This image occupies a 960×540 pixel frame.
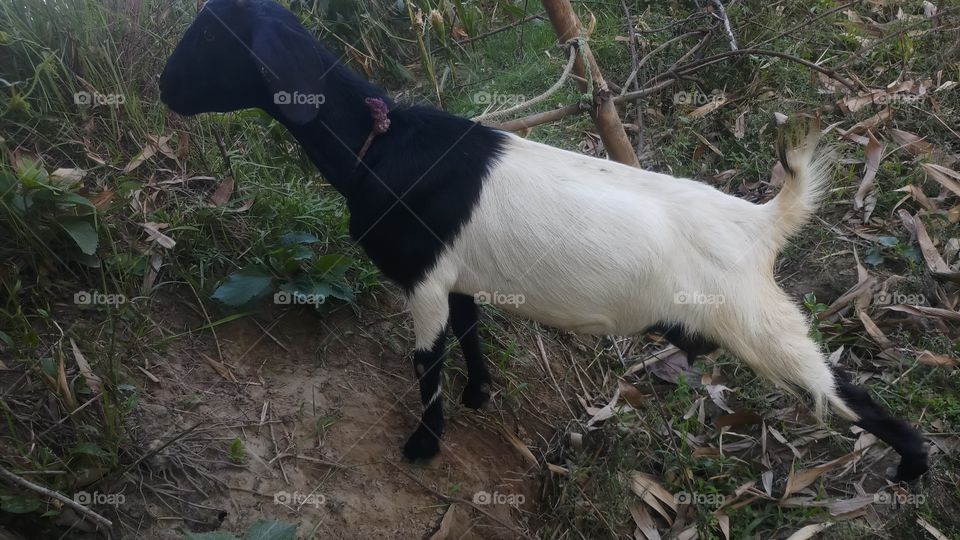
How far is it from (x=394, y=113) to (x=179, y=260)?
1.31 meters

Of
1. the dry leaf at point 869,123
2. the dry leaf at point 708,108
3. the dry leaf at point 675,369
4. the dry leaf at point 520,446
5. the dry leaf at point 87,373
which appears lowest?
the dry leaf at point 675,369

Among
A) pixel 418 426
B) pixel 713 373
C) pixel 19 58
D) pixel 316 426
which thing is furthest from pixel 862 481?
pixel 19 58

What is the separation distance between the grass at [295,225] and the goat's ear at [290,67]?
0.80 metres

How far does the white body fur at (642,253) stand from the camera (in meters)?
2.60

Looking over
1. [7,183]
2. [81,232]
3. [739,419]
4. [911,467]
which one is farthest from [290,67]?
[911,467]

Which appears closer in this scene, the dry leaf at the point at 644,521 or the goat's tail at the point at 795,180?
the goat's tail at the point at 795,180

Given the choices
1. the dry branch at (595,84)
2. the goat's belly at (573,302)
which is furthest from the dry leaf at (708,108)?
the goat's belly at (573,302)

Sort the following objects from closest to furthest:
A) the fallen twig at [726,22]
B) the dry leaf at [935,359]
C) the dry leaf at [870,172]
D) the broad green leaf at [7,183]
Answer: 1. the broad green leaf at [7,183]
2. the dry leaf at [935,359]
3. the dry leaf at [870,172]
4. the fallen twig at [726,22]

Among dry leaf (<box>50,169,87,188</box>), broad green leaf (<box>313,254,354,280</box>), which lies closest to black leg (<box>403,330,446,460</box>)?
broad green leaf (<box>313,254,354,280</box>)

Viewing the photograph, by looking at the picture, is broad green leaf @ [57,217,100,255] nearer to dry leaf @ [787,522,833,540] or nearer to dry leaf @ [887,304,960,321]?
dry leaf @ [787,522,833,540]

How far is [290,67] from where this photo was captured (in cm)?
264

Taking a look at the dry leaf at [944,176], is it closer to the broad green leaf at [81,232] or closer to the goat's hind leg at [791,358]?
the goat's hind leg at [791,358]

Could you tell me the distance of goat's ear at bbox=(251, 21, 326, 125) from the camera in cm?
261

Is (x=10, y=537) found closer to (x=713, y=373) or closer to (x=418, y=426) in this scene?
(x=418, y=426)
